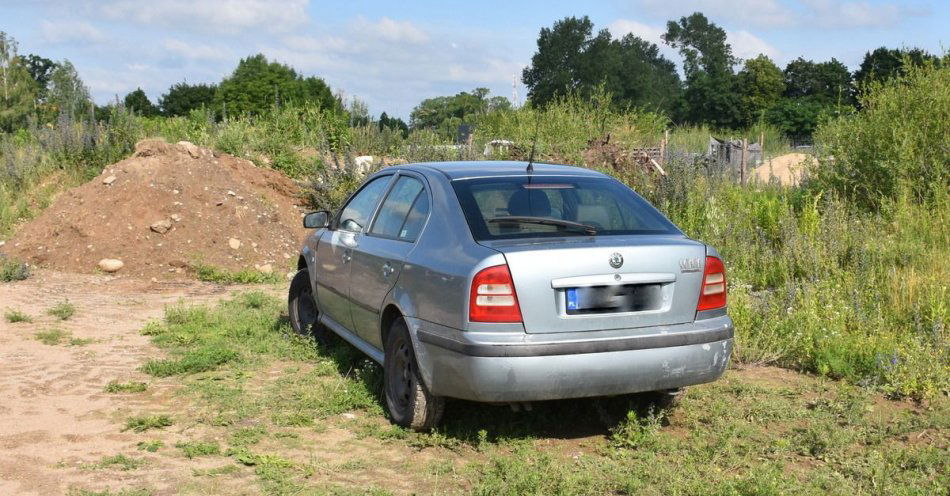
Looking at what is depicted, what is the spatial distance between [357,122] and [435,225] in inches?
688

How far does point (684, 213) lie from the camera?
11375mm

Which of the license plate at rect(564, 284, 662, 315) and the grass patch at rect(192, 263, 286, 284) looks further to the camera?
the grass patch at rect(192, 263, 286, 284)

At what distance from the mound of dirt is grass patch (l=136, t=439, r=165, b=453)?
26.1 feet

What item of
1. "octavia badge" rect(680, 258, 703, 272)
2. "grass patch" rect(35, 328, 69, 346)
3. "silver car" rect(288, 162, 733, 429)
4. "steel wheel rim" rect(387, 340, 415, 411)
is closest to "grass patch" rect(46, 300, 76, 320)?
"grass patch" rect(35, 328, 69, 346)

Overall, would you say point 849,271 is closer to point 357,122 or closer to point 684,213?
point 684,213

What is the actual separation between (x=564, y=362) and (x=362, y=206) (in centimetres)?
283

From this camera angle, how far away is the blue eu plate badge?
16.3ft

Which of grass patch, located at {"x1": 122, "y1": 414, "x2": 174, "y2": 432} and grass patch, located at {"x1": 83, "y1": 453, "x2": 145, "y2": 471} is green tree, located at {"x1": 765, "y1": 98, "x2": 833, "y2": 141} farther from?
grass patch, located at {"x1": 83, "y1": 453, "x2": 145, "y2": 471}

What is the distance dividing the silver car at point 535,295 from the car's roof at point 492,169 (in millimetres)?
19

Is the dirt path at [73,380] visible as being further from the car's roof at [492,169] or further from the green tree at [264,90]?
the green tree at [264,90]

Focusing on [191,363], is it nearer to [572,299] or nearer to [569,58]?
[572,299]

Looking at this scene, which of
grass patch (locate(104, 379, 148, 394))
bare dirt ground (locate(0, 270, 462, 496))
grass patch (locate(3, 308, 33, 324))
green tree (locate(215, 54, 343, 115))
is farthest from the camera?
green tree (locate(215, 54, 343, 115))

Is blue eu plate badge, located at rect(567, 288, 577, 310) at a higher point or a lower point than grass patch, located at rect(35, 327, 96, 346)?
higher

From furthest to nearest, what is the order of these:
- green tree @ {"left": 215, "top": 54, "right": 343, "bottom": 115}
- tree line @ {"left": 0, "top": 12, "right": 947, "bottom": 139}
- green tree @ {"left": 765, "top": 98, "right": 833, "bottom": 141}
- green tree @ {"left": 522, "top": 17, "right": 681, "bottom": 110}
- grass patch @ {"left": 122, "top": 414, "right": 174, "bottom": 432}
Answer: green tree @ {"left": 522, "top": 17, "right": 681, "bottom": 110} → green tree @ {"left": 765, "top": 98, "right": 833, "bottom": 141} → tree line @ {"left": 0, "top": 12, "right": 947, "bottom": 139} → green tree @ {"left": 215, "top": 54, "right": 343, "bottom": 115} → grass patch @ {"left": 122, "top": 414, "right": 174, "bottom": 432}
